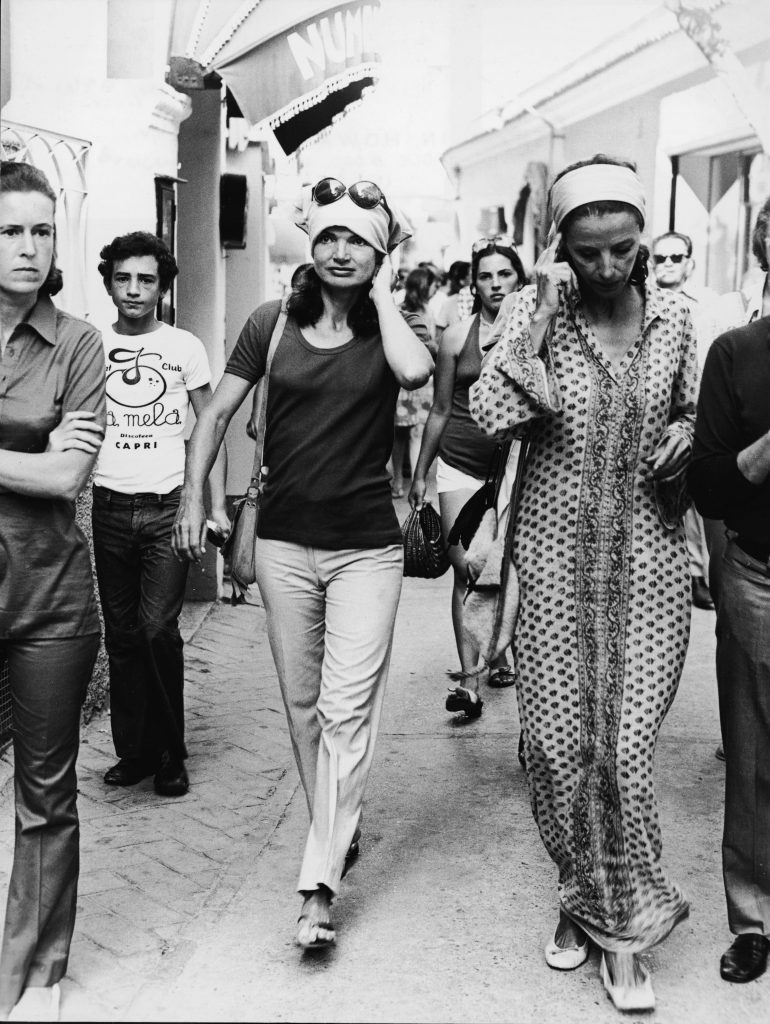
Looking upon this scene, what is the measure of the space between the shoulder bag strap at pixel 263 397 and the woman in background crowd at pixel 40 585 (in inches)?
31.5

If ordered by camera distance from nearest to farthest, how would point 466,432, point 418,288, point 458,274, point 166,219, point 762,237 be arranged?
point 762,237 → point 466,432 → point 166,219 → point 458,274 → point 418,288

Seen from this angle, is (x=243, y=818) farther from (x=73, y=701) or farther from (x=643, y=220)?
(x=643, y=220)

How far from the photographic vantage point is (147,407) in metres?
5.33

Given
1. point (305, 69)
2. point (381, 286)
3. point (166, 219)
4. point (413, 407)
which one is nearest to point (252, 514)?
point (381, 286)

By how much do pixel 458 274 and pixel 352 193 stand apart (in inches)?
408

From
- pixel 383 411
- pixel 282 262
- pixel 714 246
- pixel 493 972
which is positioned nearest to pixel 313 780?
pixel 493 972

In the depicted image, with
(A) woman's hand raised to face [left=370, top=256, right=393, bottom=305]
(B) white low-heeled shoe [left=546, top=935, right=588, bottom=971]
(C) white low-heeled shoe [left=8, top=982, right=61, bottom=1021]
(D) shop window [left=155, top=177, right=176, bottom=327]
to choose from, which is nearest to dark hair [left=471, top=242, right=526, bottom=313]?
(D) shop window [left=155, top=177, right=176, bottom=327]

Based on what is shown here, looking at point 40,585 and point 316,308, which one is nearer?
point 40,585

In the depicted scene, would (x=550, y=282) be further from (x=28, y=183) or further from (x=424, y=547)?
(x=424, y=547)

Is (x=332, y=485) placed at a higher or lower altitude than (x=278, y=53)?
lower

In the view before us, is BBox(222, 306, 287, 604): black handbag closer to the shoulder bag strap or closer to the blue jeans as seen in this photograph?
the shoulder bag strap

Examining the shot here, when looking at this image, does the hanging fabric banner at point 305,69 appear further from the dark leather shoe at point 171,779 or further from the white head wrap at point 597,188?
the white head wrap at point 597,188

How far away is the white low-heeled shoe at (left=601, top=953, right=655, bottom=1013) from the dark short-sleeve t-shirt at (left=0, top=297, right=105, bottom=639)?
1648 millimetres

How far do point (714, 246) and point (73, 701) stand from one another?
12.3 metres
